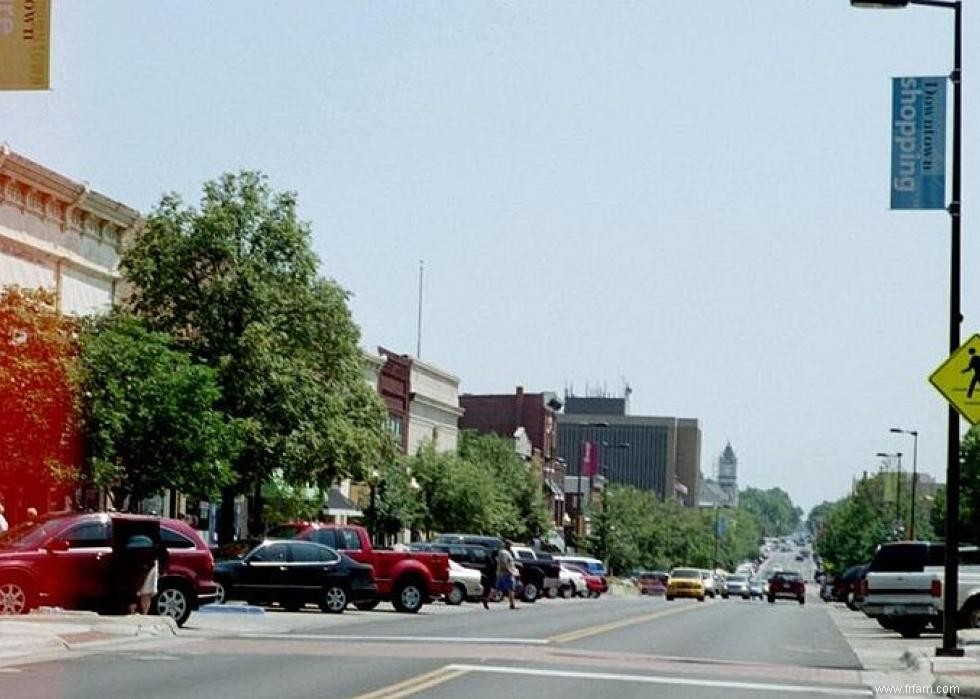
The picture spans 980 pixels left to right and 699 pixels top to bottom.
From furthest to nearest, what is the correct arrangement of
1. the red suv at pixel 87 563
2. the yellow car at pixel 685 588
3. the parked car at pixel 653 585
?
1. the parked car at pixel 653 585
2. the yellow car at pixel 685 588
3. the red suv at pixel 87 563

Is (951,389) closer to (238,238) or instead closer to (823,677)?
(823,677)

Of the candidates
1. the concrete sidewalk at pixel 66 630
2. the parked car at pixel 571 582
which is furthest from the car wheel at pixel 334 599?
the parked car at pixel 571 582

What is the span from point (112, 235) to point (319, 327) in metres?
8.28

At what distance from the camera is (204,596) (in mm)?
29984

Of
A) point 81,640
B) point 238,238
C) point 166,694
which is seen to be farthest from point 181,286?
point 166,694

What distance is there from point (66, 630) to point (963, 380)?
1304 cm

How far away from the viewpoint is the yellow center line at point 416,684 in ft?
59.9

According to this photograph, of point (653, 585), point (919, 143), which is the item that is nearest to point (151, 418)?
point (919, 143)

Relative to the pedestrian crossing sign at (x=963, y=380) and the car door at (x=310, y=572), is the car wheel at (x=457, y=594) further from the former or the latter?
the pedestrian crossing sign at (x=963, y=380)

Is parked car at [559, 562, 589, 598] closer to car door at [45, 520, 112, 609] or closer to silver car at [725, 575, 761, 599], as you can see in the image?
silver car at [725, 575, 761, 599]

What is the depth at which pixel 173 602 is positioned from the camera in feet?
97.3

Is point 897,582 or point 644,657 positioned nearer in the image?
point 644,657

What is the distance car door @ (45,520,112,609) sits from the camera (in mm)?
28906
